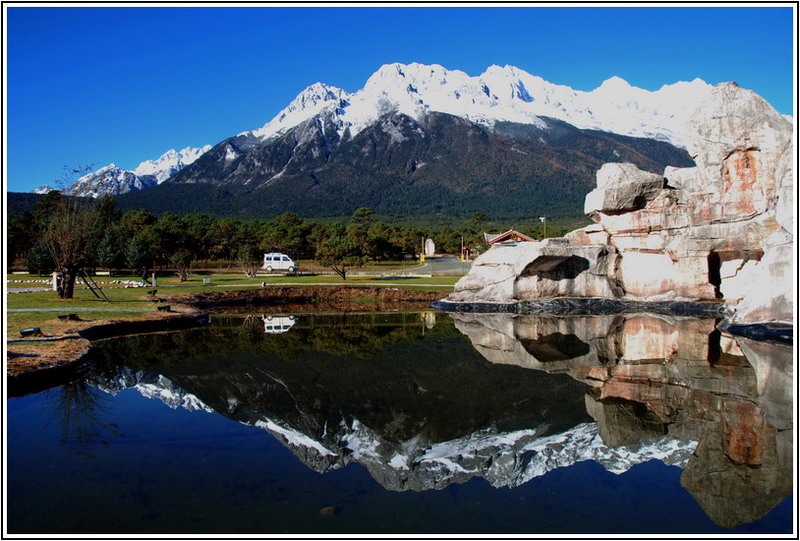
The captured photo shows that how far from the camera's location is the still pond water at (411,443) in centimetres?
695

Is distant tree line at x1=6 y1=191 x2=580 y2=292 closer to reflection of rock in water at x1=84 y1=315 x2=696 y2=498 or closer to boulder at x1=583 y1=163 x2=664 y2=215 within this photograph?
reflection of rock in water at x1=84 y1=315 x2=696 y2=498

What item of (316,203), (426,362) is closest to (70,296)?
(426,362)

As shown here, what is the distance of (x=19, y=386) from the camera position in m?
11.7

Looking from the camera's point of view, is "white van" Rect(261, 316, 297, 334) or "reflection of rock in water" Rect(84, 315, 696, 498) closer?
"reflection of rock in water" Rect(84, 315, 696, 498)

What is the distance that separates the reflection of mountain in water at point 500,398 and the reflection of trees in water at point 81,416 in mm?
931

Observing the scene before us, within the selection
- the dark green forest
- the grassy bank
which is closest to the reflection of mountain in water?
the grassy bank

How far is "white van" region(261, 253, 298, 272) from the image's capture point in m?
51.1

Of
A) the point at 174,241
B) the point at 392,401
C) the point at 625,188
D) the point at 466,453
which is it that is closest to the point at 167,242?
the point at 174,241

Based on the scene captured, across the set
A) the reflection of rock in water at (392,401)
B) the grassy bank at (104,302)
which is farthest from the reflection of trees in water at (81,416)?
the grassy bank at (104,302)

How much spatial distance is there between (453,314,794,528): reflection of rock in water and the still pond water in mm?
47

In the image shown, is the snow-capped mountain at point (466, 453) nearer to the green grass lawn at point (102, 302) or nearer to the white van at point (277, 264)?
the green grass lawn at point (102, 302)

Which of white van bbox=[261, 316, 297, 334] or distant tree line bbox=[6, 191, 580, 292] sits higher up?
distant tree line bbox=[6, 191, 580, 292]

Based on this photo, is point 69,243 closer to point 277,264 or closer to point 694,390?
point 694,390

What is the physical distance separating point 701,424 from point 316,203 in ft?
481
